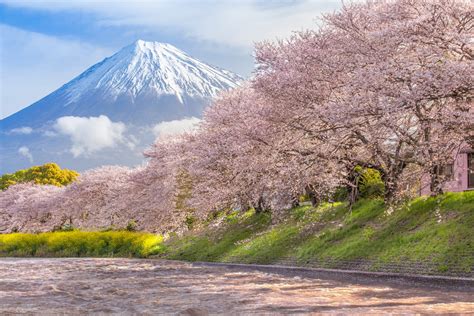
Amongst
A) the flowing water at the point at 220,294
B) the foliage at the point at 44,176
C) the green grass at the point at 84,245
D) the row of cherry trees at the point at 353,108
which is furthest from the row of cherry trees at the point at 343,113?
the foliage at the point at 44,176

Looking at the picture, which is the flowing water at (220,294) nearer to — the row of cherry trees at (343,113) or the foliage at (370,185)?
the row of cherry trees at (343,113)

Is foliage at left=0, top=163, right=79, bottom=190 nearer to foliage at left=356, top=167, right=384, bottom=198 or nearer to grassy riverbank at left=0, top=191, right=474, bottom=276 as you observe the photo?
grassy riverbank at left=0, top=191, right=474, bottom=276

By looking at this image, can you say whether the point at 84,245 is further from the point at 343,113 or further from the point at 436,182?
the point at 343,113

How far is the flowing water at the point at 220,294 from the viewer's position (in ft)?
49.8

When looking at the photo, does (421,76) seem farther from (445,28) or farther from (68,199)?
(68,199)

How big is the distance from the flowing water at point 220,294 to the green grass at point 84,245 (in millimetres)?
15319

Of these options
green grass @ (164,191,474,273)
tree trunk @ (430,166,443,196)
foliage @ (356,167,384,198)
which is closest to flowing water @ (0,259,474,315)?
green grass @ (164,191,474,273)

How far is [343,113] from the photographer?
20500 mm

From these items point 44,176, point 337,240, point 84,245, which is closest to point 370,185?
point 337,240

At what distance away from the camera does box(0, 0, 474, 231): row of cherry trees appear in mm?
19516

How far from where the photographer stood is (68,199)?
60531 millimetres

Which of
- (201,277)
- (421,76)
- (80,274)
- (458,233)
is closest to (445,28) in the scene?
(421,76)

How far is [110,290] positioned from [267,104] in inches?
466

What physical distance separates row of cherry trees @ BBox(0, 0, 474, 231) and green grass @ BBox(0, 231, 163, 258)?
1817 millimetres
